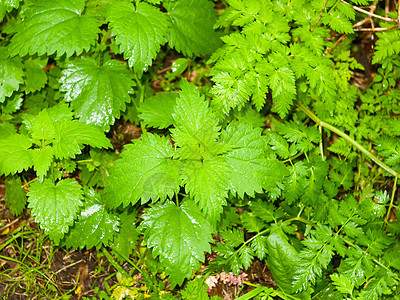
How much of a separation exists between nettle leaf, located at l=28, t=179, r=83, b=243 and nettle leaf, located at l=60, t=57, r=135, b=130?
54 centimetres

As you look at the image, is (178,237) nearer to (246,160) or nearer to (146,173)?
(146,173)

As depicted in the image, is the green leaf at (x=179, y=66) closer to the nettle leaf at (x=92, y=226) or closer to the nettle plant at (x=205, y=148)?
the nettle plant at (x=205, y=148)

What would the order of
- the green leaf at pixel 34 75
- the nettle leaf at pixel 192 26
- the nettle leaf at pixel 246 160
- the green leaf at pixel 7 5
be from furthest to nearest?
the green leaf at pixel 34 75 < the nettle leaf at pixel 192 26 < the green leaf at pixel 7 5 < the nettle leaf at pixel 246 160

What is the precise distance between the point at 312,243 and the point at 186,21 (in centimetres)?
189

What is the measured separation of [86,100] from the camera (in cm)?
295

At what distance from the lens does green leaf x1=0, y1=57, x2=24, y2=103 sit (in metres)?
3.05

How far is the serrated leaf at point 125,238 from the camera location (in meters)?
3.07

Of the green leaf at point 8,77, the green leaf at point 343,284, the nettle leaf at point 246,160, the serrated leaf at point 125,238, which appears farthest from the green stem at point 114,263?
the green leaf at point 343,284

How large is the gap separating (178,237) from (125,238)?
0.69 m

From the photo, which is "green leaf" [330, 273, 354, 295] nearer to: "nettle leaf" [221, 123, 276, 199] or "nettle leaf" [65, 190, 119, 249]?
"nettle leaf" [221, 123, 276, 199]

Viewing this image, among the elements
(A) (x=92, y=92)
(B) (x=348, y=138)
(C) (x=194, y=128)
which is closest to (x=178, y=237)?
(C) (x=194, y=128)

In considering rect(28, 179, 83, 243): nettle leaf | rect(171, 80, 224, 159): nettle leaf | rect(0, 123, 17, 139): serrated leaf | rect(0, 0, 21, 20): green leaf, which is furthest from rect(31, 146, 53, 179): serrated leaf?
rect(0, 0, 21, 20): green leaf

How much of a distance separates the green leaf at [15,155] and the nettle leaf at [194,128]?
0.98 metres

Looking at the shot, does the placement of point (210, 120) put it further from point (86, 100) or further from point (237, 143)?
point (86, 100)
